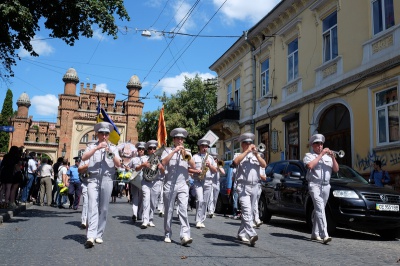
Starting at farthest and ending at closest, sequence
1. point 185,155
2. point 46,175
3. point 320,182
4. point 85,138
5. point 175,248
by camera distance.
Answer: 1. point 85,138
2. point 46,175
3. point 320,182
4. point 185,155
5. point 175,248

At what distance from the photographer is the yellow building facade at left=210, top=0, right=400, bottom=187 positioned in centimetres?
1340

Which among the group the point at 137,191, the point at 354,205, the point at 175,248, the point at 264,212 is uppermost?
the point at 137,191

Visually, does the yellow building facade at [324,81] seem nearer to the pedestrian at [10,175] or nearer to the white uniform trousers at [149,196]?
the white uniform trousers at [149,196]

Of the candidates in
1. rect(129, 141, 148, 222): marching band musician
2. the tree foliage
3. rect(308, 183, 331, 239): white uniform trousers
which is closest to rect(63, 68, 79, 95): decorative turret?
the tree foliage

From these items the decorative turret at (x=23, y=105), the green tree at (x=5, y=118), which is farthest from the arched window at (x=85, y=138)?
the green tree at (x=5, y=118)

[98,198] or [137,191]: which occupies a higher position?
[137,191]

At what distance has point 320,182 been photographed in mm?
7887

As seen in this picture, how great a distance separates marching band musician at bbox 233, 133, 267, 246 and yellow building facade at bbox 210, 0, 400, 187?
23.0 feet

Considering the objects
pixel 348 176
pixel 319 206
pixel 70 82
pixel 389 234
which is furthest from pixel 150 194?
pixel 70 82

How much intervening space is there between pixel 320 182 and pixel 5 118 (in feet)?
208

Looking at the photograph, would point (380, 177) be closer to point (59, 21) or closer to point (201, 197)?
point (201, 197)

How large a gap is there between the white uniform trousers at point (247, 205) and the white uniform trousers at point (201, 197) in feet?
8.36

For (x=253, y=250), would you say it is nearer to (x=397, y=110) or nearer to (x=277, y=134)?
(x=397, y=110)

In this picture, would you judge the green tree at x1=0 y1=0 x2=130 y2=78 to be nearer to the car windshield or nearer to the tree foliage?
the car windshield
